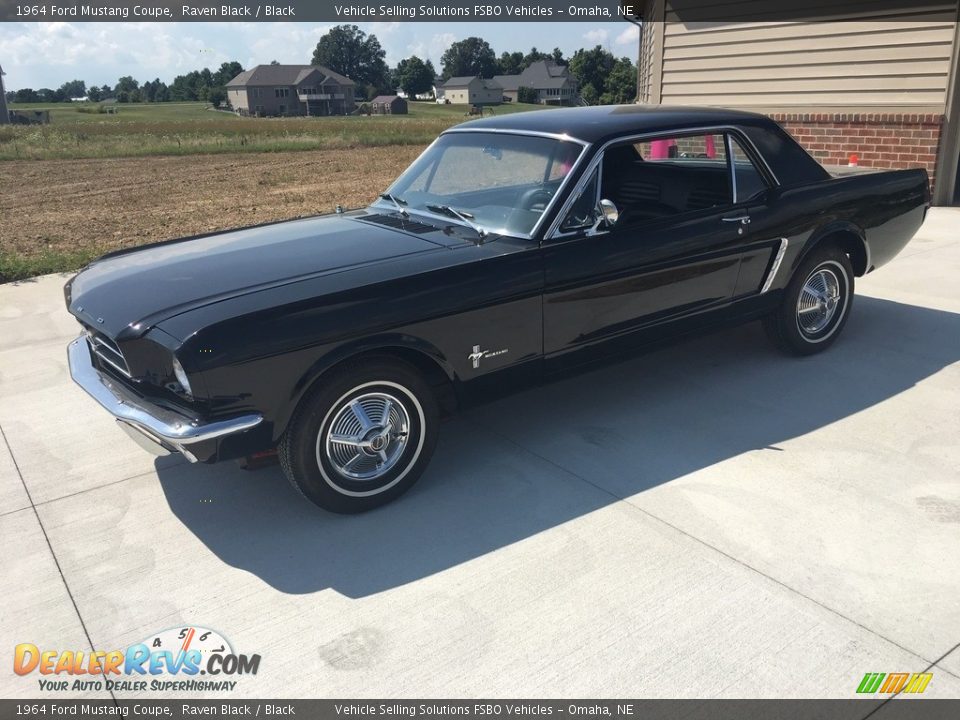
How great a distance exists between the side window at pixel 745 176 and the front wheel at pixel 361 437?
7.72ft

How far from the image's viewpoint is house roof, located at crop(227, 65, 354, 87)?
10562 centimetres

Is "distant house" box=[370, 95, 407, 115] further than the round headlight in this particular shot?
Yes

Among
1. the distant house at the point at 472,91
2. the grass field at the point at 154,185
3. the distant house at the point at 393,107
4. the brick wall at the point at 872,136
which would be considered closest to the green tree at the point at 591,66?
the distant house at the point at 472,91

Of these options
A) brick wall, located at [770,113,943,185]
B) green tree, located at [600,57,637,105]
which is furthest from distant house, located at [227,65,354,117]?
brick wall, located at [770,113,943,185]

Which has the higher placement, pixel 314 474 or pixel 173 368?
pixel 173 368

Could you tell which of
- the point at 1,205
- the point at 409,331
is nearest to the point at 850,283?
the point at 409,331

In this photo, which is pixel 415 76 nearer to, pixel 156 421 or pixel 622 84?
pixel 622 84

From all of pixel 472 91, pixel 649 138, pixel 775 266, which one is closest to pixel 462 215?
pixel 649 138

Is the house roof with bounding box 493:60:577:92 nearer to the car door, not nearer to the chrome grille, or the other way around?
the car door

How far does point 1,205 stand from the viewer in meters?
16.6

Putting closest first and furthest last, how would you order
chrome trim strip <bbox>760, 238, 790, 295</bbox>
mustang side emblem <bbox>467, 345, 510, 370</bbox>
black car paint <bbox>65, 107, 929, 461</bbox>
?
1. black car paint <bbox>65, 107, 929, 461</bbox>
2. mustang side emblem <bbox>467, 345, 510, 370</bbox>
3. chrome trim strip <bbox>760, 238, 790, 295</bbox>

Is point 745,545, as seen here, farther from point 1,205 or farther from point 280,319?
point 1,205

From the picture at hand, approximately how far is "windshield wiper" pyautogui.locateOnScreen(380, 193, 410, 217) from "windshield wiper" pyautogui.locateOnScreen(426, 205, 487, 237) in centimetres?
14

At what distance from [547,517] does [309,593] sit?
1061mm
